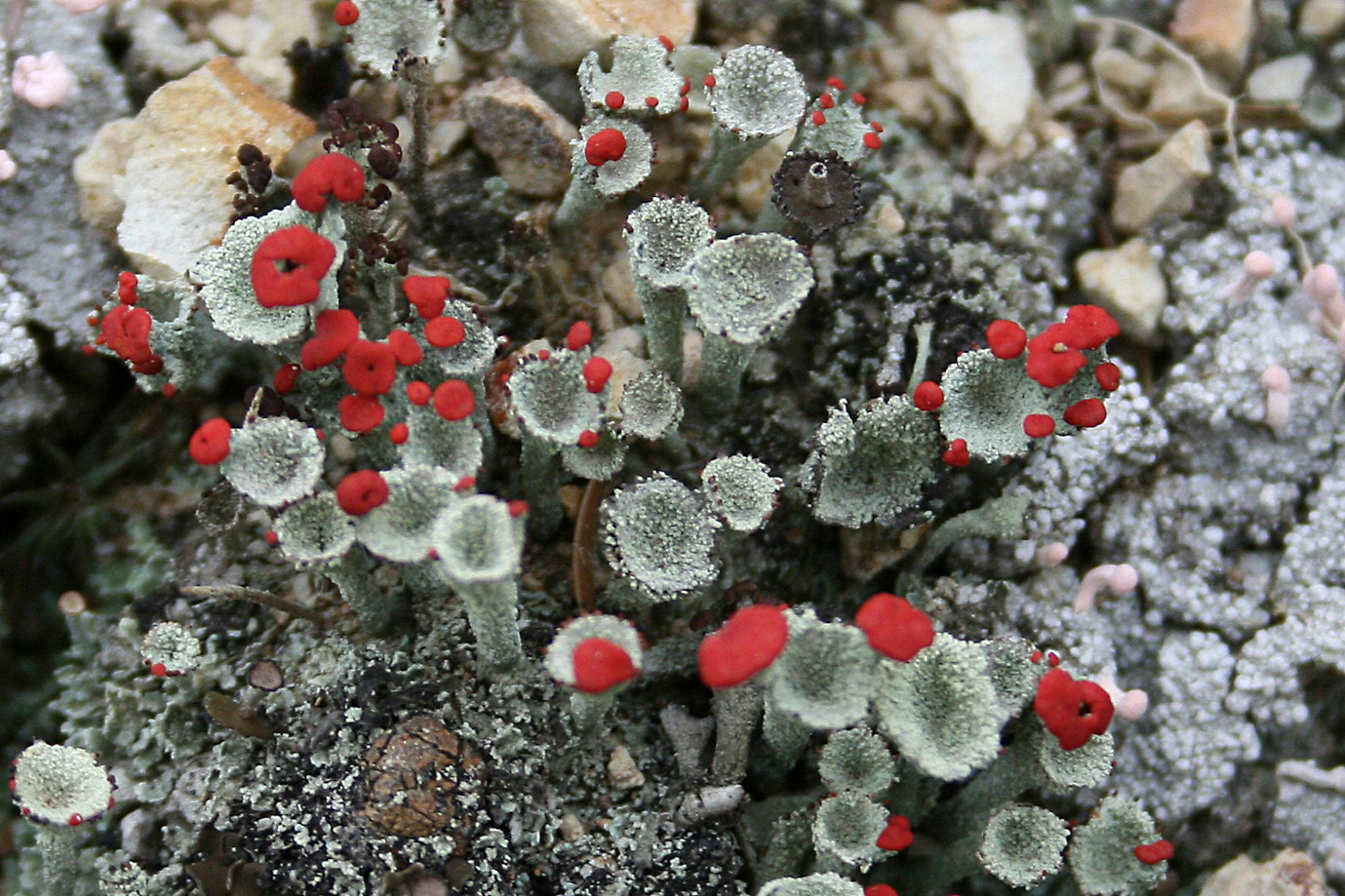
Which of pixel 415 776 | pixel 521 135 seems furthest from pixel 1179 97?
pixel 415 776

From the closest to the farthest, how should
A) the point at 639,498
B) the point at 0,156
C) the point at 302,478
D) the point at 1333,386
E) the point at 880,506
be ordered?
the point at 302,478
the point at 639,498
the point at 880,506
the point at 0,156
the point at 1333,386


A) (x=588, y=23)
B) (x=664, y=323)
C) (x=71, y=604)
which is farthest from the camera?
(x=588, y=23)

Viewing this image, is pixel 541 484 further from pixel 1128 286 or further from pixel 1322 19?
pixel 1322 19

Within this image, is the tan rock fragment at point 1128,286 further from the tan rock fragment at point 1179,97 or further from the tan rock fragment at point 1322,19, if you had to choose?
the tan rock fragment at point 1322,19

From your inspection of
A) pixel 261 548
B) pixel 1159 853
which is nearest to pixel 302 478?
pixel 261 548

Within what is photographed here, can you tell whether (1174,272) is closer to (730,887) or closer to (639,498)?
(639,498)

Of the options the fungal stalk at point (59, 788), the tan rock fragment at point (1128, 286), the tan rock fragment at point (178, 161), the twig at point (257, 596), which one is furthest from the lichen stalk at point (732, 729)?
the tan rock fragment at point (178, 161)

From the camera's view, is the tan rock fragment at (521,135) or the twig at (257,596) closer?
the twig at (257,596)
